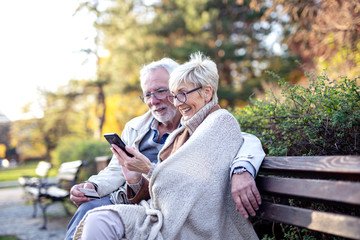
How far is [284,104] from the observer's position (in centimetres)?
299

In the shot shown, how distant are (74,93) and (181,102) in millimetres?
21811

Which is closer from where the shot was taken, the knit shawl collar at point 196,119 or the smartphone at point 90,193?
the knit shawl collar at point 196,119

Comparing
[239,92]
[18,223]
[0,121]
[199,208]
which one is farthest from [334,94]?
[0,121]

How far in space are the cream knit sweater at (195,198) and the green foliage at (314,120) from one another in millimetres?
689

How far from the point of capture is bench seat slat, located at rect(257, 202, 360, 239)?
145 centimetres

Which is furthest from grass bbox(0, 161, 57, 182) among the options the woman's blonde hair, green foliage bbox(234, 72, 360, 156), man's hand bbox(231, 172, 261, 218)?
man's hand bbox(231, 172, 261, 218)

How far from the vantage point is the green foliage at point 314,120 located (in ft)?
7.55

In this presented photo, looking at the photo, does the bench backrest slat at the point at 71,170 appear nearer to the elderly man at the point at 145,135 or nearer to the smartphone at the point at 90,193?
the elderly man at the point at 145,135

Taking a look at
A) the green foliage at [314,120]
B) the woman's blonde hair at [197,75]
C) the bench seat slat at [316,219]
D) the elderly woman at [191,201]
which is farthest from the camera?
the woman's blonde hair at [197,75]

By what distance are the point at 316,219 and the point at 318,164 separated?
0.89 ft

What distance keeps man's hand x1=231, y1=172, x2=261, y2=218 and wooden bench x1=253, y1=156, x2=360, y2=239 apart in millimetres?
110

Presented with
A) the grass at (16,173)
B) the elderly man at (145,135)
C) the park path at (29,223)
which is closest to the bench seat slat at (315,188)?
the elderly man at (145,135)

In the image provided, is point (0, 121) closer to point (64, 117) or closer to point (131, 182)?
point (64, 117)

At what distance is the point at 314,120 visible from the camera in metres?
2.51
